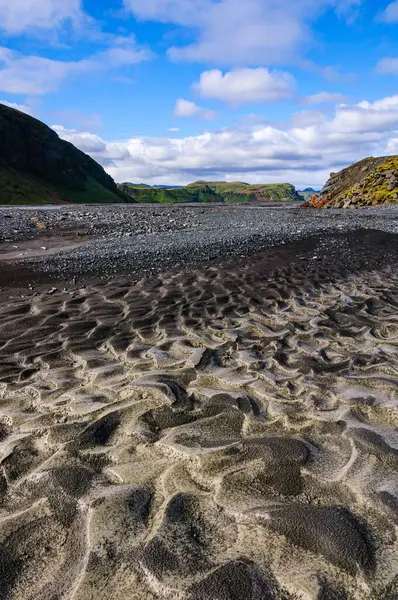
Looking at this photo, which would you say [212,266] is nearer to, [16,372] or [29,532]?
[16,372]

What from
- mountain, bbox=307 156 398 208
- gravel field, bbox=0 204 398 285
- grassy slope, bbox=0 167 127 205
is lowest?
grassy slope, bbox=0 167 127 205

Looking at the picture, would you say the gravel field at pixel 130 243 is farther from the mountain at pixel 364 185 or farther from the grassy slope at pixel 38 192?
the grassy slope at pixel 38 192

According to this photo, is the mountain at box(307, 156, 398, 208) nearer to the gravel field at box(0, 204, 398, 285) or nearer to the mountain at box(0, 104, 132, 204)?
the gravel field at box(0, 204, 398, 285)

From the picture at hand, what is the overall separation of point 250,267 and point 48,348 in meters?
7.42

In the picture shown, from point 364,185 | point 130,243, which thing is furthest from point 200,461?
point 364,185

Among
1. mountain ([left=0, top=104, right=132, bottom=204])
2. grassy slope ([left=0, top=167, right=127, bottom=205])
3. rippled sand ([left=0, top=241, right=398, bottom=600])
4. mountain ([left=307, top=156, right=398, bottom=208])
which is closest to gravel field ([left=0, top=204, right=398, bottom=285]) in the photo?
rippled sand ([left=0, top=241, right=398, bottom=600])

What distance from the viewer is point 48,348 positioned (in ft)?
21.8

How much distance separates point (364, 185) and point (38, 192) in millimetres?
103264

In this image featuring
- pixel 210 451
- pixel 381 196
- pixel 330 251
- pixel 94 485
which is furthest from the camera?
pixel 381 196

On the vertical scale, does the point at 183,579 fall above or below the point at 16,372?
above

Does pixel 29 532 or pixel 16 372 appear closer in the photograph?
pixel 29 532

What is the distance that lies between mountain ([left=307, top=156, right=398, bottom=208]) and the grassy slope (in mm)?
82203

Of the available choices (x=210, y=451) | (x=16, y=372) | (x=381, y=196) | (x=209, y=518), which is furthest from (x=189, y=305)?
(x=381, y=196)

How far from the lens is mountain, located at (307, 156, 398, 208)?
45719 millimetres
